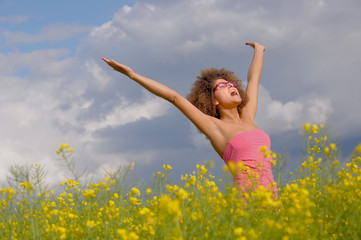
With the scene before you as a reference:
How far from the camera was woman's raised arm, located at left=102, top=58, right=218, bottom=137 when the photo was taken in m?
4.67

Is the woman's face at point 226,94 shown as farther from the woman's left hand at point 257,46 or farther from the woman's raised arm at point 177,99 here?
the woman's left hand at point 257,46

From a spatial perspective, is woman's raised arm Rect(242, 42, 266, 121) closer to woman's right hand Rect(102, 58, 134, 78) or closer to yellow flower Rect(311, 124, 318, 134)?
woman's right hand Rect(102, 58, 134, 78)

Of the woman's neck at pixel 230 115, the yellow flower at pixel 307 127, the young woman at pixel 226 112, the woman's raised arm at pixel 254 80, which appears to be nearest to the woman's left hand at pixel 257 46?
the woman's raised arm at pixel 254 80

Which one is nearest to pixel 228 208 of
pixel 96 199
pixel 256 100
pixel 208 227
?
pixel 208 227

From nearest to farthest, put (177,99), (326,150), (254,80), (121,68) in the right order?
(326,150)
(177,99)
(121,68)
(254,80)

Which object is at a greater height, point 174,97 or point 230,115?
point 230,115

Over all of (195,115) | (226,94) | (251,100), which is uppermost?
(251,100)

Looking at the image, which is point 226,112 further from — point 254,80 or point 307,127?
point 307,127

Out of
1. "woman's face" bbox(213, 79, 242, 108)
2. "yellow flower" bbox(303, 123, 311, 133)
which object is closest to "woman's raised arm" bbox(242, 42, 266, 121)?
"woman's face" bbox(213, 79, 242, 108)

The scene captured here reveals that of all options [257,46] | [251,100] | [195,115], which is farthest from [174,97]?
[257,46]

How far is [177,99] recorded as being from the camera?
15.3 ft

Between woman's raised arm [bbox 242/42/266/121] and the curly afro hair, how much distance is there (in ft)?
0.28

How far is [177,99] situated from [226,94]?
759 millimetres

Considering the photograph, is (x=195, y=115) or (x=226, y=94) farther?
(x=226, y=94)
